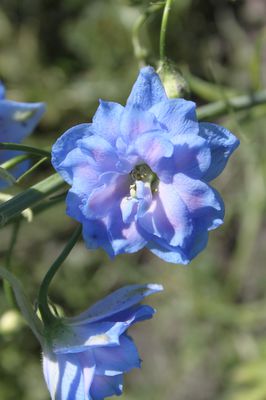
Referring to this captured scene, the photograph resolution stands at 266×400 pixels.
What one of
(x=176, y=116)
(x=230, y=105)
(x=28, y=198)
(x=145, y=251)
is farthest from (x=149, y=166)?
(x=145, y=251)

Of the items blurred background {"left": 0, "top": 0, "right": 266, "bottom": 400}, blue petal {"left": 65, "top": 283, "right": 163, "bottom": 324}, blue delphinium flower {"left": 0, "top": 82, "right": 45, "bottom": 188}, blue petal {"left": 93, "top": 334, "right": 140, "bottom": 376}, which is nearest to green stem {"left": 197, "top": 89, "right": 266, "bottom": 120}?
blue delphinium flower {"left": 0, "top": 82, "right": 45, "bottom": 188}

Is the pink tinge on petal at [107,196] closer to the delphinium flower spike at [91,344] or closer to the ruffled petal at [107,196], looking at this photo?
the ruffled petal at [107,196]


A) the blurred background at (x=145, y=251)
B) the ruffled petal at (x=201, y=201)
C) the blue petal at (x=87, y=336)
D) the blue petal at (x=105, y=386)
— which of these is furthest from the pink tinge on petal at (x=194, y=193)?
the blurred background at (x=145, y=251)

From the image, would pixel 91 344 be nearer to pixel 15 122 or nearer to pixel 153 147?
pixel 153 147

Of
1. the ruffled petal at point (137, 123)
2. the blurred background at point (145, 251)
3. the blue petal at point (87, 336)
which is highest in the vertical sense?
the ruffled petal at point (137, 123)

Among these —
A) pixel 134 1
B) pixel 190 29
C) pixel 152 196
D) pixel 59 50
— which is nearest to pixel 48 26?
pixel 59 50

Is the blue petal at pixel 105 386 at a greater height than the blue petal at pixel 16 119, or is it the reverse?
the blue petal at pixel 16 119

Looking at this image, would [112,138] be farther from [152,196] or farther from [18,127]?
[18,127]
